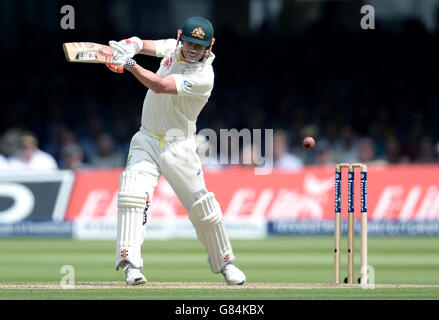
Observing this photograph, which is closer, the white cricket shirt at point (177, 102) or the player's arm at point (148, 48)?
the white cricket shirt at point (177, 102)

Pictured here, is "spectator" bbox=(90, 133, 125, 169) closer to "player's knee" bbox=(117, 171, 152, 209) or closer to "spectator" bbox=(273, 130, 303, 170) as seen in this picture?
"spectator" bbox=(273, 130, 303, 170)

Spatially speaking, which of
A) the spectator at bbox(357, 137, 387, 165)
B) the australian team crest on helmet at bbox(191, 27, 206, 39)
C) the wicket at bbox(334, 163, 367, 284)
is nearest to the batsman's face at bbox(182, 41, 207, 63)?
the australian team crest on helmet at bbox(191, 27, 206, 39)

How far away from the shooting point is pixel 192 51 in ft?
23.1

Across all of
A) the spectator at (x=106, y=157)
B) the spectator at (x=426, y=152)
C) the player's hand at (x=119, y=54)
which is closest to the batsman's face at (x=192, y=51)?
the player's hand at (x=119, y=54)

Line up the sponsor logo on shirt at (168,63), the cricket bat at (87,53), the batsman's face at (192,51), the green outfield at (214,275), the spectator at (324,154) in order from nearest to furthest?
the green outfield at (214,275), the cricket bat at (87,53), the batsman's face at (192,51), the sponsor logo on shirt at (168,63), the spectator at (324,154)

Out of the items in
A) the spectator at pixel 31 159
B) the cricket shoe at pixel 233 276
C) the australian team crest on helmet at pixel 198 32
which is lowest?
the cricket shoe at pixel 233 276

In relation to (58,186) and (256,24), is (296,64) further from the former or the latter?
(58,186)

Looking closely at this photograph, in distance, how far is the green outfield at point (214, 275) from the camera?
21.4ft

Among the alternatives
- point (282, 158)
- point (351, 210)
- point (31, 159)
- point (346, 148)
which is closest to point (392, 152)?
point (346, 148)

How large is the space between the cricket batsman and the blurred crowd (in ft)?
26.2

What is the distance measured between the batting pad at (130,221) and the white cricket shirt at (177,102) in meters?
0.48

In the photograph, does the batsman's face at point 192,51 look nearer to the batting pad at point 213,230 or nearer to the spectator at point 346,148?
the batting pad at point 213,230

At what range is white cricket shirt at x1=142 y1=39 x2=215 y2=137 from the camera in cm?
711

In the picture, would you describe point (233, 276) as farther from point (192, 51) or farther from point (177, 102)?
point (192, 51)
